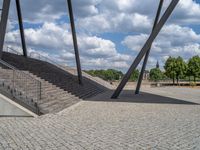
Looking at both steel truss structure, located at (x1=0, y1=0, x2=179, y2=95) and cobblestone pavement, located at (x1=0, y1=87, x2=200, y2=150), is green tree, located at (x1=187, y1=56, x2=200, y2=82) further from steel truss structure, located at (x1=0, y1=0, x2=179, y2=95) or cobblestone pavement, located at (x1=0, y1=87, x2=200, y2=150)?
cobblestone pavement, located at (x1=0, y1=87, x2=200, y2=150)

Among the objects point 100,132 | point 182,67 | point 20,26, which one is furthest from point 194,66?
point 100,132

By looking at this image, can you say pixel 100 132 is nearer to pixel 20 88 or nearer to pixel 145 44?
pixel 20 88

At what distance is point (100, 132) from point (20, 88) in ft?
19.3

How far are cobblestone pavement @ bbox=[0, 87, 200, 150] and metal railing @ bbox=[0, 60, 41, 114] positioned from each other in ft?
3.26

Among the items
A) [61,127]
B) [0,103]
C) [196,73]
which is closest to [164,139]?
[61,127]

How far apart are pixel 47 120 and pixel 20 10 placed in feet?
77.6

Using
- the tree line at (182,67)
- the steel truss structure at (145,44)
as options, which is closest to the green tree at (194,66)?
the tree line at (182,67)

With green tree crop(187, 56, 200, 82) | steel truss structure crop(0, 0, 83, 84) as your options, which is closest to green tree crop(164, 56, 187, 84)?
green tree crop(187, 56, 200, 82)

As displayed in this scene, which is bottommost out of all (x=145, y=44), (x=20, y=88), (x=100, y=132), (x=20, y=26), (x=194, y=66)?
(x=100, y=132)

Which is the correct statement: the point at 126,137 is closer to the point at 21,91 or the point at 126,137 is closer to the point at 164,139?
the point at 164,139

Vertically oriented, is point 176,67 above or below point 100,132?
above

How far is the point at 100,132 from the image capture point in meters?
9.80

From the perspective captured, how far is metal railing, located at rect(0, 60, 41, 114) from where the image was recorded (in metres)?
13.1

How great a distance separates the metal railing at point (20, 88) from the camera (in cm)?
1310
